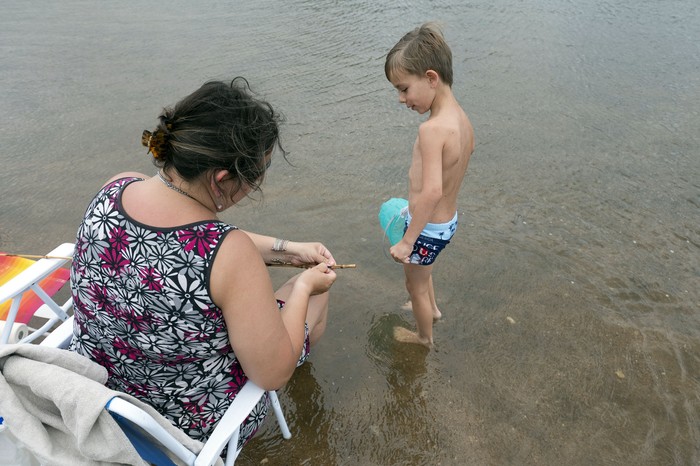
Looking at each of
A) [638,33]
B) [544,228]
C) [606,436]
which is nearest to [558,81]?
[638,33]

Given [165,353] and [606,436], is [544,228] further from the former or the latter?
[165,353]

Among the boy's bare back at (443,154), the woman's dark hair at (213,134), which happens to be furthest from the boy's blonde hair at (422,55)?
the woman's dark hair at (213,134)

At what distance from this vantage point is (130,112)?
5434 millimetres

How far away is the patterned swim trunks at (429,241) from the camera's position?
261cm

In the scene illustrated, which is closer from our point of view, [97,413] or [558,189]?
[97,413]

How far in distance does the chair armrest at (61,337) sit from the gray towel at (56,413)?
0.72m

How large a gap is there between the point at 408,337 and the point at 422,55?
1539 mm

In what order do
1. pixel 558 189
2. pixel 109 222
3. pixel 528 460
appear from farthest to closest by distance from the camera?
pixel 558 189 → pixel 528 460 → pixel 109 222

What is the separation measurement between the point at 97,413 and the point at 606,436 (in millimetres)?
2245

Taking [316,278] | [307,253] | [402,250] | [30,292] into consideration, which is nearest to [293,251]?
[307,253]

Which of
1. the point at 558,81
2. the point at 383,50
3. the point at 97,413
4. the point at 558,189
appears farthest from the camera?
the point at 383,50

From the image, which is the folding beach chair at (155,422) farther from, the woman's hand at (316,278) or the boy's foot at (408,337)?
the boy's foot at (408,337)

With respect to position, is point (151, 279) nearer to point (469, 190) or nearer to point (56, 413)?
point (56, 413)

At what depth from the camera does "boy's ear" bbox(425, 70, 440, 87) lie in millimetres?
2439
